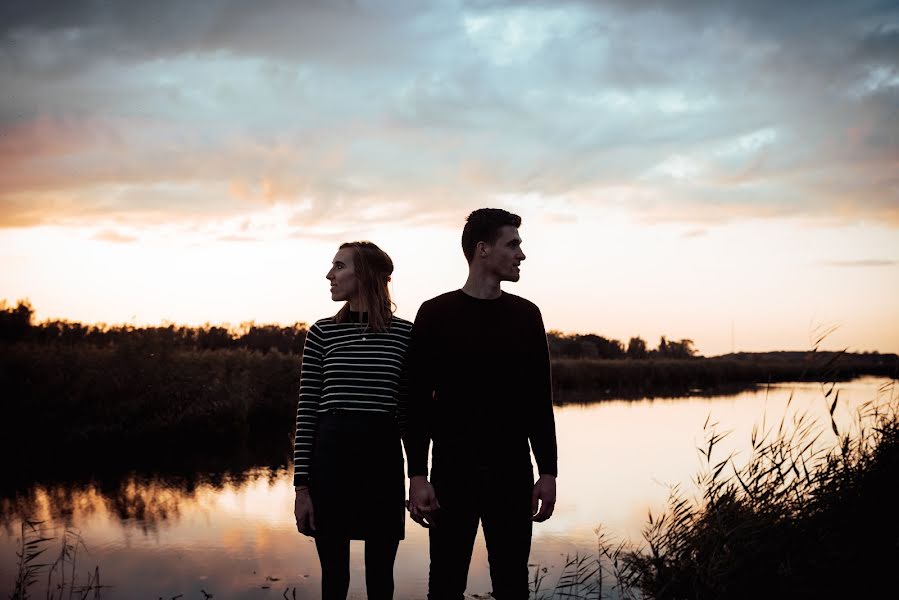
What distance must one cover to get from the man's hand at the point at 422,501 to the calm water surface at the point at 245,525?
140 inches

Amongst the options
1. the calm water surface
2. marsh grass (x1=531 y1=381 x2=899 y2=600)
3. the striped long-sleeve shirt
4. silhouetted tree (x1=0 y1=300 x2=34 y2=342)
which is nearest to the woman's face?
the striped long-sleeve shirt

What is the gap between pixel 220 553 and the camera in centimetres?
810

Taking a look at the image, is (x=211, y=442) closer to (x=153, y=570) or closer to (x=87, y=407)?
(x=87, y=407)

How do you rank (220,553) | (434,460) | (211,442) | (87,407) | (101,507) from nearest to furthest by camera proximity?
1. (434,460)
2. (220,553)
3. (101,507)
4. (87,407)
5. (211,442)

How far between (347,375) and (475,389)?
534mm

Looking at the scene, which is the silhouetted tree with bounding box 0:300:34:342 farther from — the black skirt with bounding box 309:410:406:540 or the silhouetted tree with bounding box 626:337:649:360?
the silhouetted tree with bounding box 626:337:649:360

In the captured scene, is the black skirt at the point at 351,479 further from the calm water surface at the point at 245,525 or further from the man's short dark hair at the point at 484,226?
the calm water surface at the point at 245,525

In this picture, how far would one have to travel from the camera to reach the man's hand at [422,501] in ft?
9.38

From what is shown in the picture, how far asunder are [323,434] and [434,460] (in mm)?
472

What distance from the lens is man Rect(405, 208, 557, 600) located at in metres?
2.91

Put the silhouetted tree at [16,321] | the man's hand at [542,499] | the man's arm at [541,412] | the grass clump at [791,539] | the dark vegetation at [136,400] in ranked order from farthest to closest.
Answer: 1. the silhouetted tree at [16,321]
2. the dark vegetation at [136,400]
3. the grass clump at [791,539]
4. the man's arm at [541,412]
5. the man's hand at [542,499]

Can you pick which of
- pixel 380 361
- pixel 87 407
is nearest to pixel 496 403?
pixel 380 361

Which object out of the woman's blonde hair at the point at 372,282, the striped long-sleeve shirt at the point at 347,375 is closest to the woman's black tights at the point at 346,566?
the striped long-sleeve shirt at the point at 347,375

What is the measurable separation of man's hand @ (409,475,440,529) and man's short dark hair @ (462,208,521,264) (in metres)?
0.95
